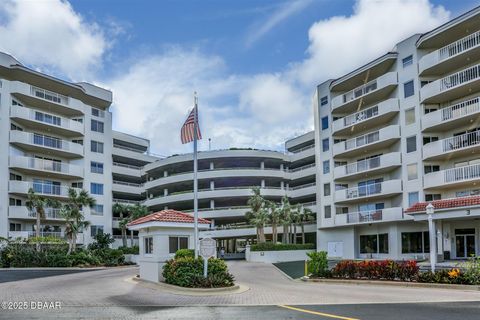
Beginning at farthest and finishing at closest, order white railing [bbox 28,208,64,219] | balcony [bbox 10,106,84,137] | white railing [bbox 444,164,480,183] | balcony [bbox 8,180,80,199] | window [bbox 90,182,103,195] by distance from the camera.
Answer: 1. window [bbox 90,182,103,195]
2. white railing [bbox 28,208,64,219]
3. balcony [bbox 10,106,84,137]
4. balcony [bbox 8,180,80,199]
5. white railing [bbox 444,164,480,183]

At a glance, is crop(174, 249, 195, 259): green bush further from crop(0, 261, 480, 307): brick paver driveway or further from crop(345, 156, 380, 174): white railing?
crop(345, 156, 380, 174): white railing

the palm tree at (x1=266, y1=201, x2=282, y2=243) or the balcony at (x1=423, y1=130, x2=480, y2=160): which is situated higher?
the balcony at (x1=423, y1=130, x2=480, y2=160)

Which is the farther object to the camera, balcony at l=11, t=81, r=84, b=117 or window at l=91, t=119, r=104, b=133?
window at l=91, t=119, r=104, b=133

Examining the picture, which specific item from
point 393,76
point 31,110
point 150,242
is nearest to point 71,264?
point 31,110

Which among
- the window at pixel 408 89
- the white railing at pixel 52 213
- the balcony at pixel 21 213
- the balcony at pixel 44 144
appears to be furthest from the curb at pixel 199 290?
the balcony at pixel 44 144

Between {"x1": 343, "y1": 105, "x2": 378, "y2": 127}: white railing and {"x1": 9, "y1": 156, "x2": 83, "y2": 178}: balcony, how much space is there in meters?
29.7

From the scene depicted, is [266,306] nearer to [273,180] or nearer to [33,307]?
[33,307]

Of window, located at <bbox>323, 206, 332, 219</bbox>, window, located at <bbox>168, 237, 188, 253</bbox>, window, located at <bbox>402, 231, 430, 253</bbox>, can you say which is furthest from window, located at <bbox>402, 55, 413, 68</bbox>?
window, located at <bbox>168, 237, 188, 253</bbox>

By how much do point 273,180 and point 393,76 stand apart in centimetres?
2647

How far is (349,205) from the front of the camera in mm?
53094

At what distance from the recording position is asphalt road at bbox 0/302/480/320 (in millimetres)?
13070

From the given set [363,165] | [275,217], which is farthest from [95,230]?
[363,165]

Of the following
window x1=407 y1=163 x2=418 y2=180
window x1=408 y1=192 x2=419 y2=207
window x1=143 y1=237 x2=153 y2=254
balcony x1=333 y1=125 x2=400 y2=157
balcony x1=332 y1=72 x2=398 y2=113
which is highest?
balcony x1=332 y1=72 x2=398 y2=113

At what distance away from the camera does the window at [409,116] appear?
44812 millimetres
